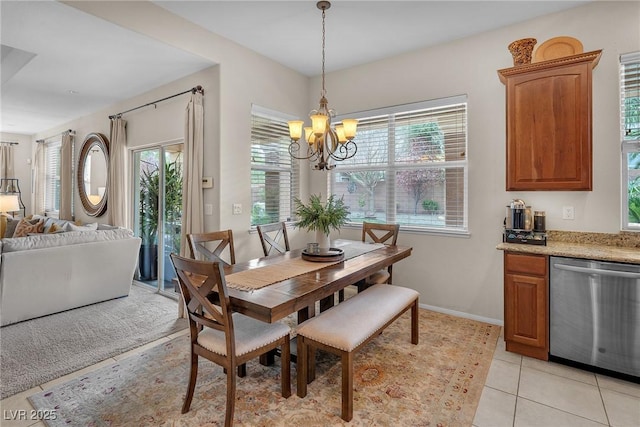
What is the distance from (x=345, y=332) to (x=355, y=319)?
20 cm

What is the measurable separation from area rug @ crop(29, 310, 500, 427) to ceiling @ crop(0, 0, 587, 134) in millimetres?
2900

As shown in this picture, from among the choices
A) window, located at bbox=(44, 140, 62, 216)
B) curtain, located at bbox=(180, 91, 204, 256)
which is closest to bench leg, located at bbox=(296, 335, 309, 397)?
curtain, located at bbox=(180, 91, 204, 256)

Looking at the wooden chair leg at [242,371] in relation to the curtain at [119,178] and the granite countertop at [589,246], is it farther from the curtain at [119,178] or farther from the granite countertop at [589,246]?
the curtain at [119,178]

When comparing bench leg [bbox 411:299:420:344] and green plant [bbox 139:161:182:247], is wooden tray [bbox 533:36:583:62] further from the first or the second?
green plant [bbox 139:161:182:247]

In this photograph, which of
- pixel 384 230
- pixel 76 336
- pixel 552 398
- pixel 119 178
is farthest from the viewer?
pixel 119 178

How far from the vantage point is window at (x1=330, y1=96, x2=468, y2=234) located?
352 centimetres

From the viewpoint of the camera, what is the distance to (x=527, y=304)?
259 centimetres

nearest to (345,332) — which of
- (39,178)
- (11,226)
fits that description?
(11,226)

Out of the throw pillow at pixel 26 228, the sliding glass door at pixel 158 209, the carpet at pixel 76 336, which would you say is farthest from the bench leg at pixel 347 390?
the throw pillow at pixel 26 228

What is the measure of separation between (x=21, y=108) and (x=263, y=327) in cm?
653

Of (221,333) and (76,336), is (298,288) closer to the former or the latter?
(221,333)

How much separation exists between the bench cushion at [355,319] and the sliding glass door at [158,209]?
2805mm

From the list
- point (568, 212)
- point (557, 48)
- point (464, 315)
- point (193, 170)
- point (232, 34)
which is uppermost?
point (232, 34)

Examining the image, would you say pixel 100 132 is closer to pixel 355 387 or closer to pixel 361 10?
pixel 361 10
